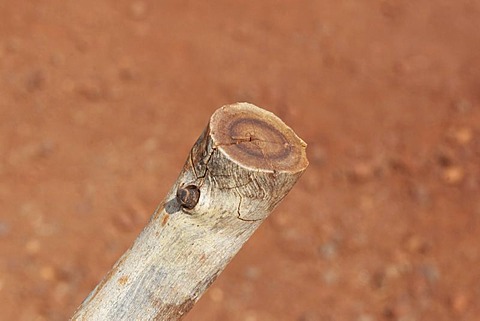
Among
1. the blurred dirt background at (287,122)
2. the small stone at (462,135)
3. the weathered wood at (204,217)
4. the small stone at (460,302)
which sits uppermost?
the weathered wood at (204,217)

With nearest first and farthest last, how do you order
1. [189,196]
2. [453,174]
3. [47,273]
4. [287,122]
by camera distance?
[189,196]
[47,273]
[453,174]
[287,122]

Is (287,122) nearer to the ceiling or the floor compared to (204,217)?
nearer to the floor

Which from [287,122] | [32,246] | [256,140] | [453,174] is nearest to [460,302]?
[453,174]

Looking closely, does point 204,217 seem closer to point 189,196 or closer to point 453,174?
point 189,196

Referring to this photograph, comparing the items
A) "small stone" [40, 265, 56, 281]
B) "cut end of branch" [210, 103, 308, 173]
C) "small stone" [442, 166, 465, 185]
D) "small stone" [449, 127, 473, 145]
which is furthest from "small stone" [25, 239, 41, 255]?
"cut end of branch" [210, 103, 308, 173]

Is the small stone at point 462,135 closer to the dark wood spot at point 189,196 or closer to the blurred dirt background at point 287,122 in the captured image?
the blurred dirt background at point 287,122

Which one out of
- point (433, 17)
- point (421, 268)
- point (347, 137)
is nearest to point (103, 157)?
point (347, 137)

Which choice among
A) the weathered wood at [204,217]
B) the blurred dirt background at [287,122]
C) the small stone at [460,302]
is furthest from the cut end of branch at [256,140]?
A: the small stone at [460,302]
